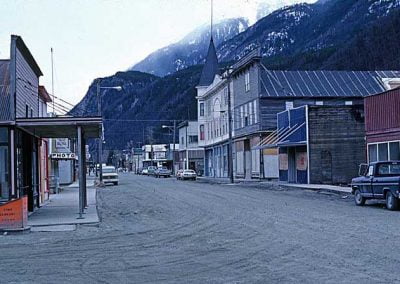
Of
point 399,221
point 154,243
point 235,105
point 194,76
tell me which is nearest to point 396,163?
point 399,221

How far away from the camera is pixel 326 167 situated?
1688 inches

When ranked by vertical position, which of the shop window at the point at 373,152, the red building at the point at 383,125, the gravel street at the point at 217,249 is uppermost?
the red building at the point at 383,125

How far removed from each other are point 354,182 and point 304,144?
17.8 meters

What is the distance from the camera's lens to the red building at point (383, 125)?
1218 inches

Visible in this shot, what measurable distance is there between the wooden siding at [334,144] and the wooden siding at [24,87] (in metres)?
21.5

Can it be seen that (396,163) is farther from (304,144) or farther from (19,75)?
(304,144)

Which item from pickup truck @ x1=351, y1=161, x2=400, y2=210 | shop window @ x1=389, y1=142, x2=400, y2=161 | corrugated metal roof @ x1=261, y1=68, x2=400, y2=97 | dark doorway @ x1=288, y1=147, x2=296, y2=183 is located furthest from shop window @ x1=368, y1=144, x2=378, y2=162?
corrugated metal roof @ x1=261, y1=68, x2=400, y2=97

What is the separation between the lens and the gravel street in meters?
10.2

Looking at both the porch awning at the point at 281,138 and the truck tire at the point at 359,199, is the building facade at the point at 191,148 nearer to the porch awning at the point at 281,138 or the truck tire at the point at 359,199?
the porch awning at the point at 281,138

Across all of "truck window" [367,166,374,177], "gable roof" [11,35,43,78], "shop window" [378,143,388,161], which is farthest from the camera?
"shop window" [378,143,388,161]

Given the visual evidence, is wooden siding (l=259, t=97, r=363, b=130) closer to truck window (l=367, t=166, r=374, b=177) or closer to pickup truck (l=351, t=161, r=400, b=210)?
pickup truck (l=351, t=161, r=400, b=210)

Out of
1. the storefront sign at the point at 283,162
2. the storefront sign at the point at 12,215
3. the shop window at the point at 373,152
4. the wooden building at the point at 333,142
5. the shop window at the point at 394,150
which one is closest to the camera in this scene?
the storefront sign at the point at 12,215

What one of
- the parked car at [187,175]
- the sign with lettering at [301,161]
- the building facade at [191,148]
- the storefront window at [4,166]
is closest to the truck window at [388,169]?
the storefront window at [4,166]

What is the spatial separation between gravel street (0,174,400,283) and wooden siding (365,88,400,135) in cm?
996
